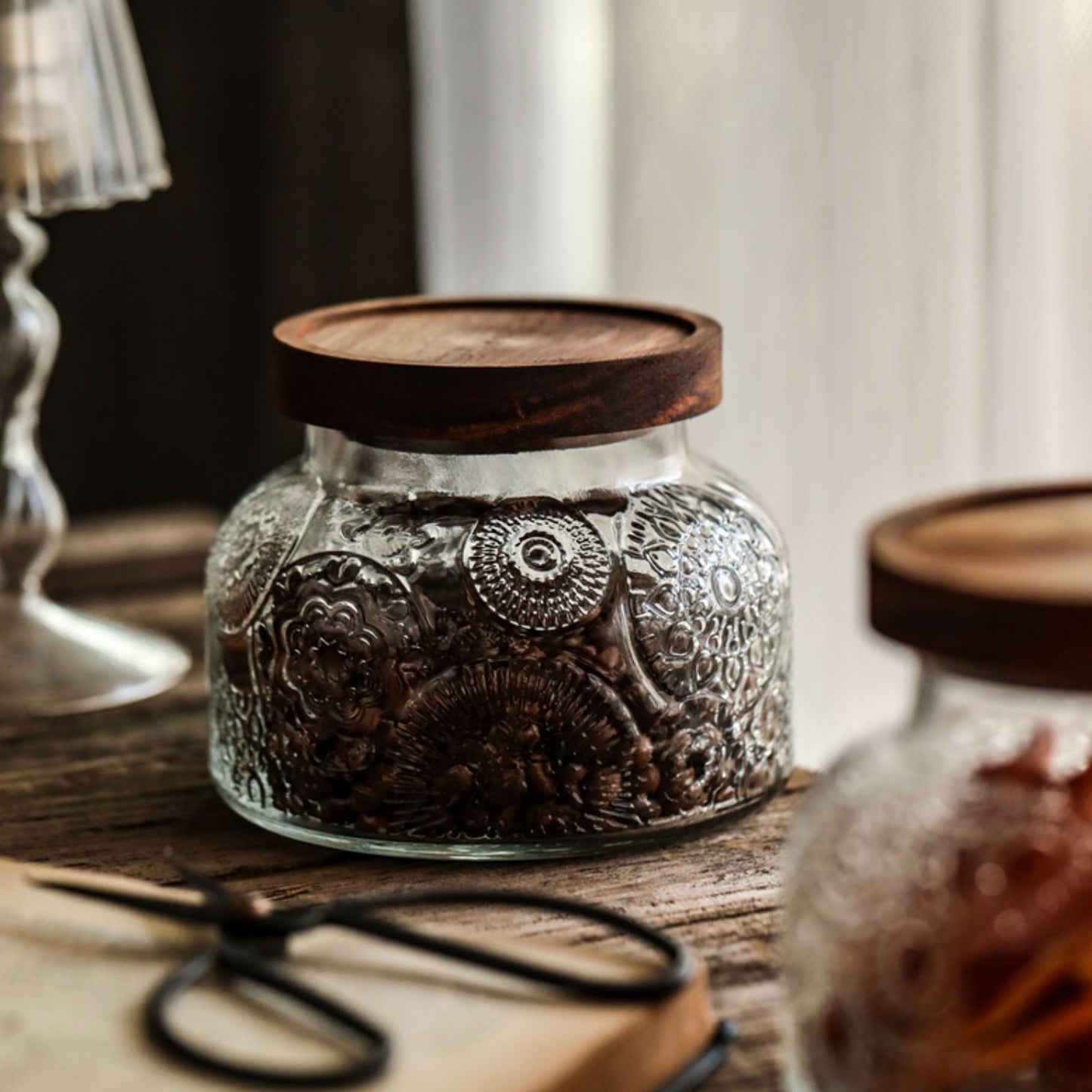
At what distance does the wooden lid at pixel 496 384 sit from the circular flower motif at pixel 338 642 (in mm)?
48

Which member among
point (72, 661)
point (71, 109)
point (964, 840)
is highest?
point (71, 109)

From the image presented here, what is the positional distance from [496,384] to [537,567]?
59mm

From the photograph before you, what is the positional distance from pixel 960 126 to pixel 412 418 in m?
0.75

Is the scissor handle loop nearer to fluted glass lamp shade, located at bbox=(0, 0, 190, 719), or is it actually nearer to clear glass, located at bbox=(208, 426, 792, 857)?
clear glass, located at bbox=(208, 426, 792, 857)

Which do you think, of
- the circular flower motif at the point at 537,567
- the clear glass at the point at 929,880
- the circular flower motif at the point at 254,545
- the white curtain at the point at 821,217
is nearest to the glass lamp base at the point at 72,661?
the circular flower motif at the point at 254,545

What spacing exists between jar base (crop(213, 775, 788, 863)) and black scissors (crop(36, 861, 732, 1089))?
0.09m

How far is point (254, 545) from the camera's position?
24.7 inches

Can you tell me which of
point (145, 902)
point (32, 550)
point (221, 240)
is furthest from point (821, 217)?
point (145, 902)

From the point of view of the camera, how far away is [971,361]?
1244 mm

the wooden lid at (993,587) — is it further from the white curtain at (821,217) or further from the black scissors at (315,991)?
the white curtain at (821,217)

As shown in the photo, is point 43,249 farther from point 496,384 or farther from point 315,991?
point 315,991

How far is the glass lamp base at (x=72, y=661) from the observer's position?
81 centimetres

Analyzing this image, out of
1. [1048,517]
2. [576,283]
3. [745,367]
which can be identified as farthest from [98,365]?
[1048,517]

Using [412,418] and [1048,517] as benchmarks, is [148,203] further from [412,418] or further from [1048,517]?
[1048,517]
